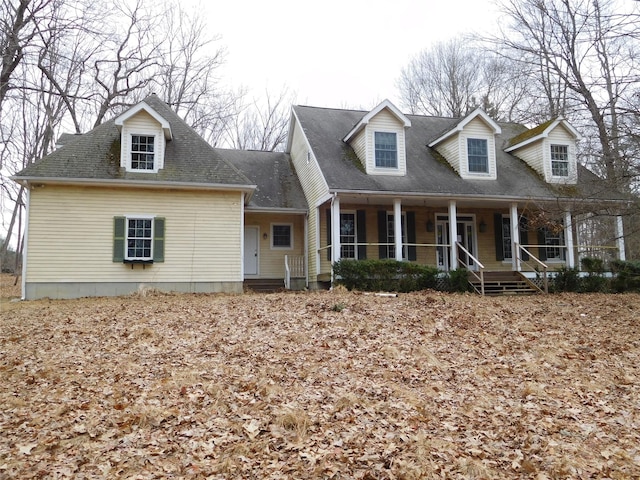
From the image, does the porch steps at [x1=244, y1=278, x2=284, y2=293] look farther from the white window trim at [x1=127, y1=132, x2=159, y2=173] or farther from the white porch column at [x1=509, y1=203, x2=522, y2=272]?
the white porch column at [x1=509, y1=203, x2=522, y2=272]

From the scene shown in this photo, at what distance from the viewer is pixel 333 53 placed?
25.1m

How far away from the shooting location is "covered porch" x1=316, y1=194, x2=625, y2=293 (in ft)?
50.5

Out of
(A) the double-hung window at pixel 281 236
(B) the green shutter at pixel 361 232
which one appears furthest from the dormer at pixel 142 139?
(B) the green shutter at pixel 361 232

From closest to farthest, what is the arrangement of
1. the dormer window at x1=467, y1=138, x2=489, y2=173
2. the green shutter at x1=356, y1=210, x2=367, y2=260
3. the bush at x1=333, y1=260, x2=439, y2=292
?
the bush at x1=333, y1=260, x2=439, y2=292, the green shutter at x1=356, y1=210, x2=367, y2=260, the dormer window at x1=467, y1=138, x2=489, y2=173

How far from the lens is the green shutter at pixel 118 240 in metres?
13.7

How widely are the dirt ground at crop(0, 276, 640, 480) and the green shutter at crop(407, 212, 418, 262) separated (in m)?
7.12

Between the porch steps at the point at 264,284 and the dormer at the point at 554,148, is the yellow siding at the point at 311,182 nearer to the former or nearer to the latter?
the porch steps at the point at 264,284

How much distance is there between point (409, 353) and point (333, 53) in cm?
2164

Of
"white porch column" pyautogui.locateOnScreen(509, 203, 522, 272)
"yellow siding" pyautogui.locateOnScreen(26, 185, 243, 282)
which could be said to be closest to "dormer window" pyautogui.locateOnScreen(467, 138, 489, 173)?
"white porch column" pyautogui.locateOnScreen(509, 203, 522, 272)

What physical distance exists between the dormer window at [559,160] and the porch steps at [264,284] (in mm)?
11398

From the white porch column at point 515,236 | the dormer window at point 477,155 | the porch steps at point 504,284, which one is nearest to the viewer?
the porch steps at point 504,284

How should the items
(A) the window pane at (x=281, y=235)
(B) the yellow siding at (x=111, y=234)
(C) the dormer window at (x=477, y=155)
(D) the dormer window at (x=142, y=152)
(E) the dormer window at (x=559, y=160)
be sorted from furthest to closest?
(E) the dormer window at (x=559, y=160) < (A) the window pane at (x=281, y=235) < (C) the dormer window at (x=477, y=155) < (D) the dormer window at (x=142, y=152) < (B) the yellow siding at (x=111, y=234)

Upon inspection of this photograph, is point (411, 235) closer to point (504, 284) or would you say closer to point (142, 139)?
point (504, 284)

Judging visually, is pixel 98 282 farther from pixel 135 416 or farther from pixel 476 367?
pixel 476 367
